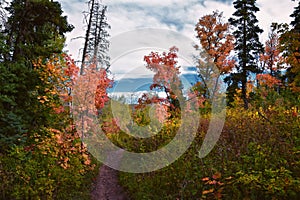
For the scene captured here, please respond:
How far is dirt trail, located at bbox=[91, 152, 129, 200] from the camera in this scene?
9047mm

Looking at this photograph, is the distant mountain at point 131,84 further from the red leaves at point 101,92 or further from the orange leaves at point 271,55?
the orange leaves at point 271,55

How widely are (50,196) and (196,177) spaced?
371 centimetres

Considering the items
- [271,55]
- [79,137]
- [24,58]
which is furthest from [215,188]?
[271,55]

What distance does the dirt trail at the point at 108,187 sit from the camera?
9047 millimetres

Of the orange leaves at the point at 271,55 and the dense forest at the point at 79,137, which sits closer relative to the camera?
the dense forest at the point at 79,137

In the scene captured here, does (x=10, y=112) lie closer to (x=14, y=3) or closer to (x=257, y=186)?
(x=14, y=3)

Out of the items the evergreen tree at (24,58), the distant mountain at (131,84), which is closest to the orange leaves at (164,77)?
the distant mountain at (131,84)

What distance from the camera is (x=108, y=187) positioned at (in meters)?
10.2

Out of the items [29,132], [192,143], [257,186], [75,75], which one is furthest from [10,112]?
[257,186]

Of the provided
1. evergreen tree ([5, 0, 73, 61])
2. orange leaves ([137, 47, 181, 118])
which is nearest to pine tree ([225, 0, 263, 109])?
orange leaves ([137, 47, 181, 118])

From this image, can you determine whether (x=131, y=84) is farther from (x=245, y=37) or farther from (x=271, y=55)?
(x=271, y=55)

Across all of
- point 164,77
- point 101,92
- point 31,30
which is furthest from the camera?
point 164,77

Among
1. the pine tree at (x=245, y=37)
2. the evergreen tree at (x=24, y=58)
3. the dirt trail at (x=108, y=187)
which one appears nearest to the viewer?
the evergreen tree at (x=24, y=58)

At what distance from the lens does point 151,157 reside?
9.61 metres
